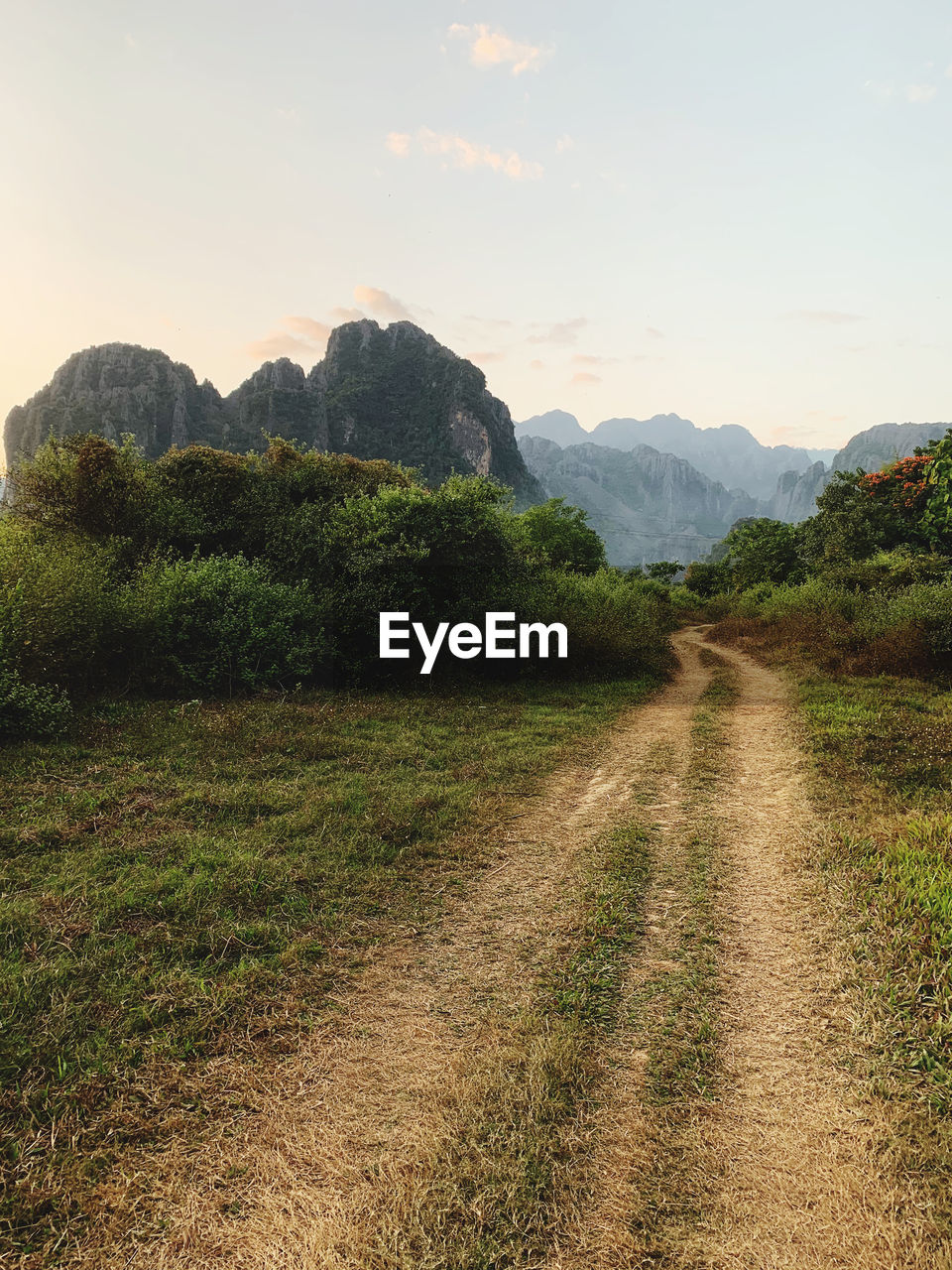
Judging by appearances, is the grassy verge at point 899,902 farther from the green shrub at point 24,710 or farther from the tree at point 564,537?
the tree at point 564,537

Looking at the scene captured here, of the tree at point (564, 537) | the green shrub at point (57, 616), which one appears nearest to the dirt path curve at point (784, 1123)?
the green shrub at point (57, 616)

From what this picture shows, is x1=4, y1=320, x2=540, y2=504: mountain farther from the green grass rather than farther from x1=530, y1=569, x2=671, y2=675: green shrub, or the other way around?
the green grass

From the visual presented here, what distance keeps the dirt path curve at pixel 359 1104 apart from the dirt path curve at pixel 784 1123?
144 centimetres

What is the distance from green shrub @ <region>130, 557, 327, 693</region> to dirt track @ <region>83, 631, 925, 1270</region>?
837 centimetres

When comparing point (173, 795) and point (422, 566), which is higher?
point (422, 566)

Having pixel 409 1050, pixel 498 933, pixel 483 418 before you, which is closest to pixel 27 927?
pixel 409 1050

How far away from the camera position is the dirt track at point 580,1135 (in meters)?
2.54

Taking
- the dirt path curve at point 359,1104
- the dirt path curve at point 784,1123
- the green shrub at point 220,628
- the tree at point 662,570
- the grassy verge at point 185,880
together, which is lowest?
the dirt path curve at point 359,1104

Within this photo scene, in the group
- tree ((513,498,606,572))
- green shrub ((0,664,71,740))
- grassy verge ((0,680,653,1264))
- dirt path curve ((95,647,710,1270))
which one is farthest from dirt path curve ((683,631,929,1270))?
tree ((513,498,606,572))

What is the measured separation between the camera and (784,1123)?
3100 mm

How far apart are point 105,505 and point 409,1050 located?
54.5 ft

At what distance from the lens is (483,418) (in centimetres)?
14300

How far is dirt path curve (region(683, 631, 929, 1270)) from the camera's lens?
251 cm

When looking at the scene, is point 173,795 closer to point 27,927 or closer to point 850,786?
point 27,927
